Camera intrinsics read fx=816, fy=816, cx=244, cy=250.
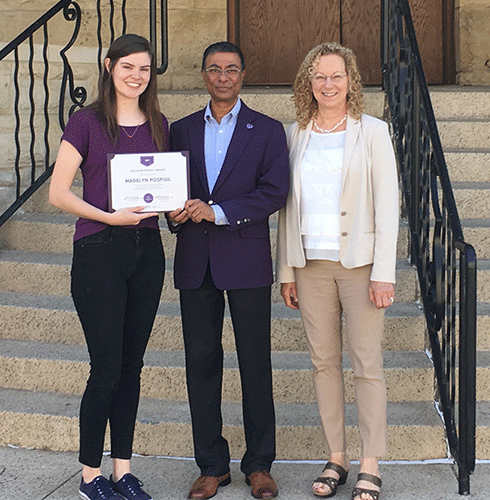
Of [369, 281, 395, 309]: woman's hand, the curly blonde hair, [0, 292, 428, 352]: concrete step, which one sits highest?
the curly blonde hair

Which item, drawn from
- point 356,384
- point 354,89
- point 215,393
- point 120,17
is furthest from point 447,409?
point 120,17

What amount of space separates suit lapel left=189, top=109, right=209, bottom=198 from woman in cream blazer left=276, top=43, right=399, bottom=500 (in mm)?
365

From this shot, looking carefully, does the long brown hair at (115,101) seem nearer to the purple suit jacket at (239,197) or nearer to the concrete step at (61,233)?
the purple suit jacket at (239,197)

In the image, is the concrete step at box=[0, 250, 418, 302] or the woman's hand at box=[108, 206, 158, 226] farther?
the concrete step at box=[0, 250, 418, 302]

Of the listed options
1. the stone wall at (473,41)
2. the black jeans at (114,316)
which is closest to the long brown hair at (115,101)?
the black jeans at (114,316)

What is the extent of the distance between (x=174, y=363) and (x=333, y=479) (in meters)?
1.16

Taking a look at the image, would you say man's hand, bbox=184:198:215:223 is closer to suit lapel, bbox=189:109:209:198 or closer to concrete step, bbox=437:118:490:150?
suit lapel, bbox=189:109:209:198

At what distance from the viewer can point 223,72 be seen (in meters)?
3.31

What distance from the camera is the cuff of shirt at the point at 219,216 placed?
3240 mm

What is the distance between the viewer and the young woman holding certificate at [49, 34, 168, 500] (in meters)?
3.16

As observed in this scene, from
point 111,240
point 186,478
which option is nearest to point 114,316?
point 111,240

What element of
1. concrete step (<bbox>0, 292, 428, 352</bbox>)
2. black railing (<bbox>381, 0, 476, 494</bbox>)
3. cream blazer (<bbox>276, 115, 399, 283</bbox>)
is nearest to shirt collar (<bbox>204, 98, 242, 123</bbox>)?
cream blazer (<bbox>276, 115, 399, 283</bbox>)

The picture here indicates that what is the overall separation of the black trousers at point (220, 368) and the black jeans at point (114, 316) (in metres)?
0.21

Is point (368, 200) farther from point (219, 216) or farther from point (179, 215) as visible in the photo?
point (179, 215)
